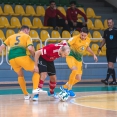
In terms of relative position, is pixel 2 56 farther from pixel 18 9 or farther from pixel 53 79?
pixel 53 79

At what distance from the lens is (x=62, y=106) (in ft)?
30.9

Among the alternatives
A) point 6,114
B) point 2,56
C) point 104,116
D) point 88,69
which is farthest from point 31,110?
point 88,69

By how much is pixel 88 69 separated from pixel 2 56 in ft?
10.6

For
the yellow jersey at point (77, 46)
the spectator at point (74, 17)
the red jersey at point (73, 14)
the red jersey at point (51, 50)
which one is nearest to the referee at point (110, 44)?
the spectator at point (74, 17)

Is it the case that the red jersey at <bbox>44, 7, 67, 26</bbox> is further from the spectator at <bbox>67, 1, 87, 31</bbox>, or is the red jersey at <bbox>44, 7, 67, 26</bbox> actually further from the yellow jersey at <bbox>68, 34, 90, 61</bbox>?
the yellow jersey at <bbox>68, 34, 90, 61</bbox>

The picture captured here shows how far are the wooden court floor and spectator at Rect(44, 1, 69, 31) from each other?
17.3 feet

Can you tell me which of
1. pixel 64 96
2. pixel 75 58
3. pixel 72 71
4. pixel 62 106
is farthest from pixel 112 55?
pixel 62 106

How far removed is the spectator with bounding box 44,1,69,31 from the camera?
16788 millimetres

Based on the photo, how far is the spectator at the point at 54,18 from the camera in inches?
661

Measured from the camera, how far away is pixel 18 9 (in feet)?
57.0

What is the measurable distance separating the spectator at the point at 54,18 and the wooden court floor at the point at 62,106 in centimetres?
526

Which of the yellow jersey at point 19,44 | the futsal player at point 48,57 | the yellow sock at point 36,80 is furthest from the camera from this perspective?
the yellow jersey at point 19,44

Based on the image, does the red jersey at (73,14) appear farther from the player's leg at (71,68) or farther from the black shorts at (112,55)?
the player's leg at (71,68)

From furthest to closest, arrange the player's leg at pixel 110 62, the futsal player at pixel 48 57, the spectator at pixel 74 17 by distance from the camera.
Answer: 1. the spectator at pixel 74 17
2. the player's leg at pixel 110 62
3. the futsal player at pixel 48 57
